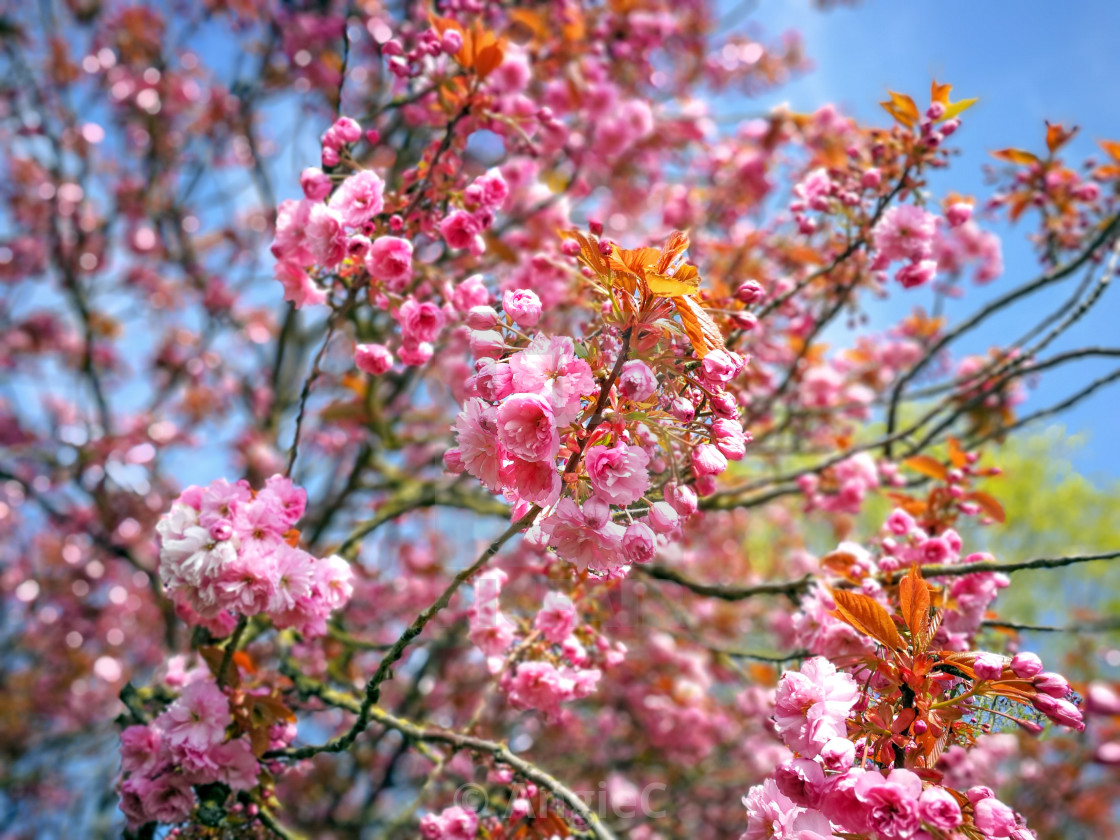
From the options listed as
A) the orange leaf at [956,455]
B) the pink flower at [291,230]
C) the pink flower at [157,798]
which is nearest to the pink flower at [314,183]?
the pink flower at [291,230]

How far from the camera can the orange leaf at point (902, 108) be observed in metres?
1.91

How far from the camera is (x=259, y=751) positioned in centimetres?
157

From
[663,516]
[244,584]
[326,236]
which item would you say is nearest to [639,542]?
[663,516]

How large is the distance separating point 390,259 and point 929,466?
1.71m

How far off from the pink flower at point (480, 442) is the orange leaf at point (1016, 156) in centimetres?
229

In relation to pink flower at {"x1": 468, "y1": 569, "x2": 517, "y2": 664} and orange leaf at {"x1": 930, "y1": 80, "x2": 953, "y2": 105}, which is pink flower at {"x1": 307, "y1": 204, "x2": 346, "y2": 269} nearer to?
pink flower at {"x1": 468, "y1": 569, "x2": 517, "y2": 664}

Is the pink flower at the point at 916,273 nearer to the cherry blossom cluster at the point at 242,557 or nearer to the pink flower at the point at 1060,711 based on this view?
the pink flower at the point at 1060,711

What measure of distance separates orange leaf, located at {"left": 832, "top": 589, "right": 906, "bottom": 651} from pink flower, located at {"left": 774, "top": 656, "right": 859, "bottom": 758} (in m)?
0.09

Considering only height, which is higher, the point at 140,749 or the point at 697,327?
the point at 697,327

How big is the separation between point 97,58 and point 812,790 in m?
6.89

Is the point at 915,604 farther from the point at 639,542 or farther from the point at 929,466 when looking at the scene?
the point at 929,466

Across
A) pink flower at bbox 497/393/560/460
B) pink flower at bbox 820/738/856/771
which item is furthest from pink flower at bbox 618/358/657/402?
pink flower at bbox 820/738/856/771

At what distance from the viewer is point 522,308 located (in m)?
1.19

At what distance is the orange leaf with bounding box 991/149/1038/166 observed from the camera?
2410 millimetres
